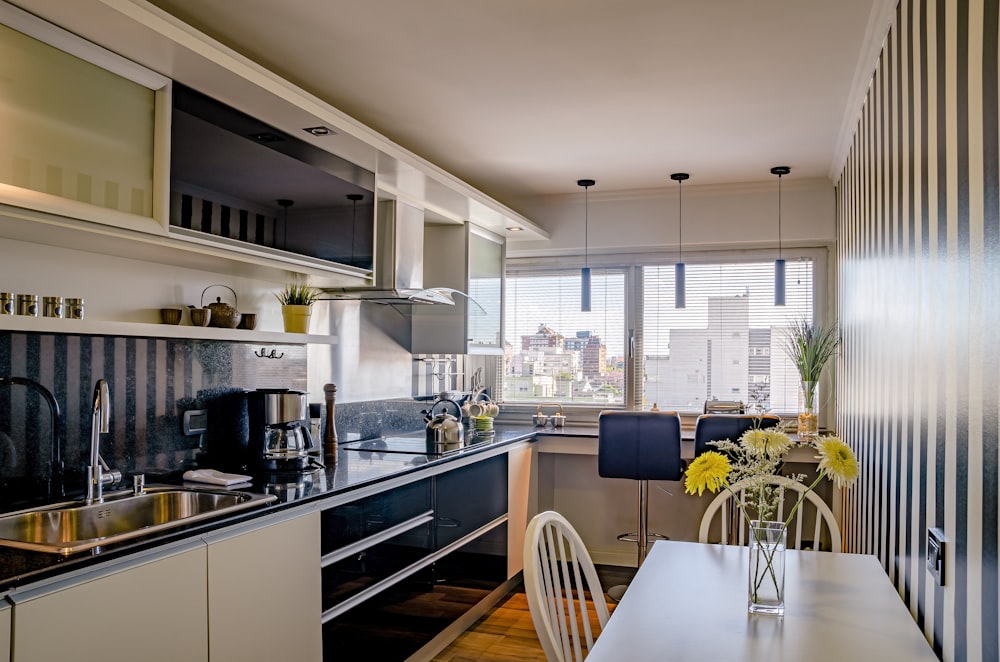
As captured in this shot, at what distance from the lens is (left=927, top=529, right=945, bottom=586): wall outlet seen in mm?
1623

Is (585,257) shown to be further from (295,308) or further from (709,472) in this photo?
(709,472)

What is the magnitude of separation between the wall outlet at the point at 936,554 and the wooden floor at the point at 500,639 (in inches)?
91.0

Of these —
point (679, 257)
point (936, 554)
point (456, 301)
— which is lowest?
point (936, 554)

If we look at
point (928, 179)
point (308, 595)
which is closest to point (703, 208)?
point (928, 179)

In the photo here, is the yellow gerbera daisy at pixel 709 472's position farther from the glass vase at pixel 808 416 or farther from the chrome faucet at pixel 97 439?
the glass vase at pixel 808 416

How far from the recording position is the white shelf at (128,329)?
200 cm

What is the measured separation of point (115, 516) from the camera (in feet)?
7.86

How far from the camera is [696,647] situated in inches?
65.5

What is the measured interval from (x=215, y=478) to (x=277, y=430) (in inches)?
15.8

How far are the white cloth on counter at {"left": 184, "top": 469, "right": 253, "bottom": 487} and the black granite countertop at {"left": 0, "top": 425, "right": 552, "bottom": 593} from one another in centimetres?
5

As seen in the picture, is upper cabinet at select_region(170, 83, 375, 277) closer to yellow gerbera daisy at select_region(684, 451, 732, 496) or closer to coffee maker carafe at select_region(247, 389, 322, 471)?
coffee maker carafe at select_region(247, 389, 322, 471)

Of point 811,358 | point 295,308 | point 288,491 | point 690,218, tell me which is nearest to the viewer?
point 288,491

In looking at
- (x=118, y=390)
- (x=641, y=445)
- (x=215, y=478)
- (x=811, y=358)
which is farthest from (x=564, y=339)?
(x=118, y=390)

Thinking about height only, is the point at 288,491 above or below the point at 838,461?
below
